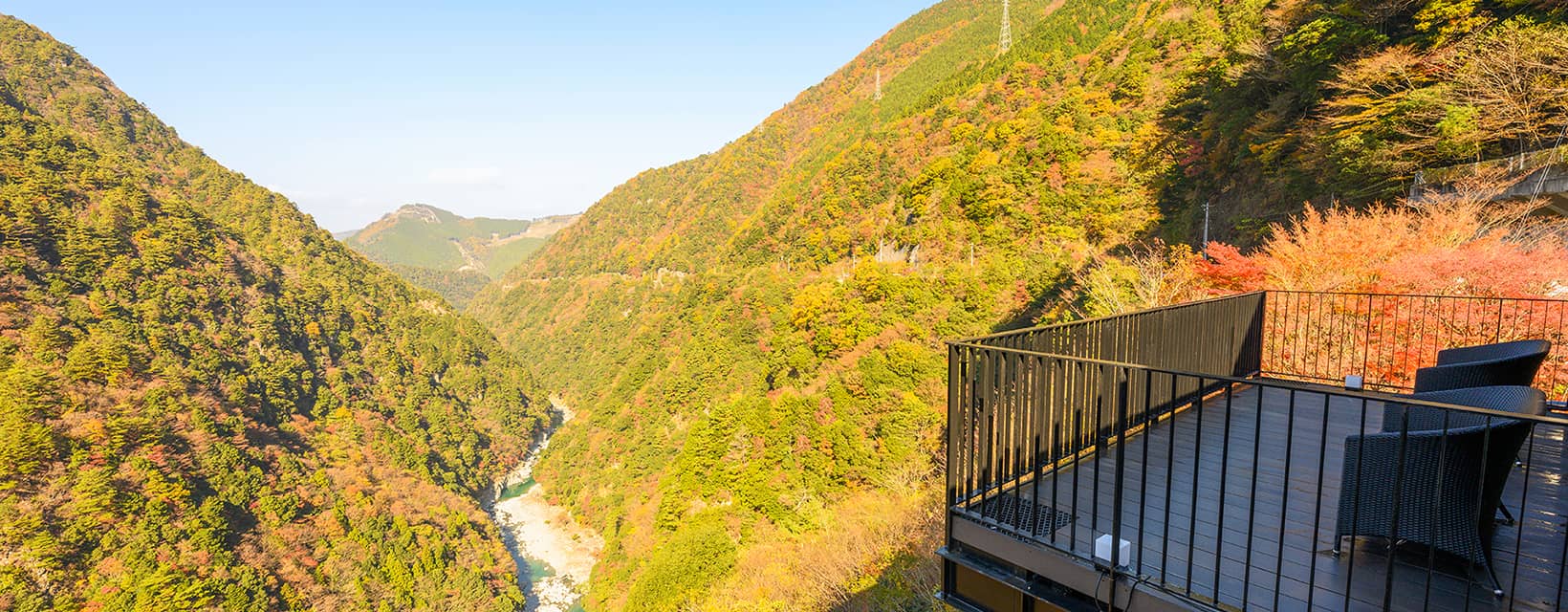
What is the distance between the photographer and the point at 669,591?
22641mm

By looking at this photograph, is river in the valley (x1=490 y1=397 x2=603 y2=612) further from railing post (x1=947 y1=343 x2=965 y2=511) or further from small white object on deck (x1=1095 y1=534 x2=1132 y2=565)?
small white object on deck (x1=1095 y1=534 x2=1132 y2=565)

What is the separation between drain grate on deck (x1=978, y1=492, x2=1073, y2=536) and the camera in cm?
306

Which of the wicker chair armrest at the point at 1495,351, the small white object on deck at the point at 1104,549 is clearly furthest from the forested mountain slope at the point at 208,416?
the wicker chair armrest at the point at 1495,351

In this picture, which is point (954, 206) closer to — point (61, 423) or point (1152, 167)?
point (1152, 167)

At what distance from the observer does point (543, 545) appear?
48125mm

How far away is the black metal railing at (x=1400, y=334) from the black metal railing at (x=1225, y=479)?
2963mm

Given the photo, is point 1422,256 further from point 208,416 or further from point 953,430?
point 208,416

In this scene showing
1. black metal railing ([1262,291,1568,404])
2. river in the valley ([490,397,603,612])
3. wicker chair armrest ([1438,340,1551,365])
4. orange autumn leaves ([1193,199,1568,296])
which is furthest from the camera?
river in the valley ([490,397,603,612])

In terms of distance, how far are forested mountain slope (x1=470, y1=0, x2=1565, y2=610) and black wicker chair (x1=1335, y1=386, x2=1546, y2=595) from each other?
743 centimetres

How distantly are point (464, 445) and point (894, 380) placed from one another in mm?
55591

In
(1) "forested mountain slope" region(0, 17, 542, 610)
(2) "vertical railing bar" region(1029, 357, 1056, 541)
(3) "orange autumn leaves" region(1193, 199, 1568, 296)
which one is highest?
(3) "orange autumn leaves" region(1193, 199, 1568, 296)

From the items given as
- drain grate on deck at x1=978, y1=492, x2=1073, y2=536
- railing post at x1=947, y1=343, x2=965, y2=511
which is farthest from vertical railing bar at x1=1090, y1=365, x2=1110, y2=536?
railing post at x1=947, y1=343, x2=965, y2=511

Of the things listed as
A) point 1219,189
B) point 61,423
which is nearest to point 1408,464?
point 1219,189

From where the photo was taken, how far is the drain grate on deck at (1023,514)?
306cm
